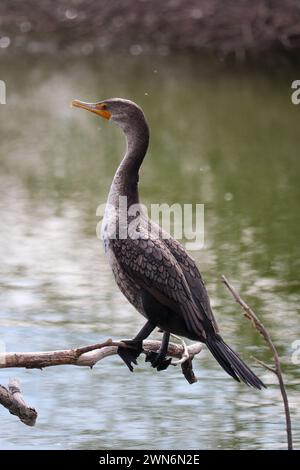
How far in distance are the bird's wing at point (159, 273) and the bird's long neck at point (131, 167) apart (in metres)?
0.17

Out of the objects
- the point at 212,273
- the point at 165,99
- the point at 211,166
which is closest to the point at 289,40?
the point at 165,99

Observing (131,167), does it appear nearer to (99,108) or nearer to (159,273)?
(99,108)

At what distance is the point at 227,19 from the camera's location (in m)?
21.6

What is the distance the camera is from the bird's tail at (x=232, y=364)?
4500 millimetres

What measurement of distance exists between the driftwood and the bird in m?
0.09

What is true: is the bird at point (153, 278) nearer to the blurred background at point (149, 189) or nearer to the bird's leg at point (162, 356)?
the bird's leg at point (162, 356)

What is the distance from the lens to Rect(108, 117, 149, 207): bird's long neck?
4.76 meters

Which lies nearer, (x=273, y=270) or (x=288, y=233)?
(x=273, y=270)

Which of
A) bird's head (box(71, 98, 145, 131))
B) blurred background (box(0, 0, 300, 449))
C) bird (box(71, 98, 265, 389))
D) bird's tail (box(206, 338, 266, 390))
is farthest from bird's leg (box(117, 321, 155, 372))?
blurred background (box(0, 0, 300, 449))

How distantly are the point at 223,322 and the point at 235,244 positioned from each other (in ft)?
7.04

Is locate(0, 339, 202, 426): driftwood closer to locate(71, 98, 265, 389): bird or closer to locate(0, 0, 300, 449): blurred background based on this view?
locate(71, 98, 265, 389): bird

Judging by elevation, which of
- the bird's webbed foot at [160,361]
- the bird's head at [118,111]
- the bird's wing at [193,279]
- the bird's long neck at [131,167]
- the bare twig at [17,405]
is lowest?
the bare twig at [17,405]

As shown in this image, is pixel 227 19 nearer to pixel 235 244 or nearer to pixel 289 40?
pixel 289 40

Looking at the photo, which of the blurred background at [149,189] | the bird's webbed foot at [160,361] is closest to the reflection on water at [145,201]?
the blurred background at [149,189]
